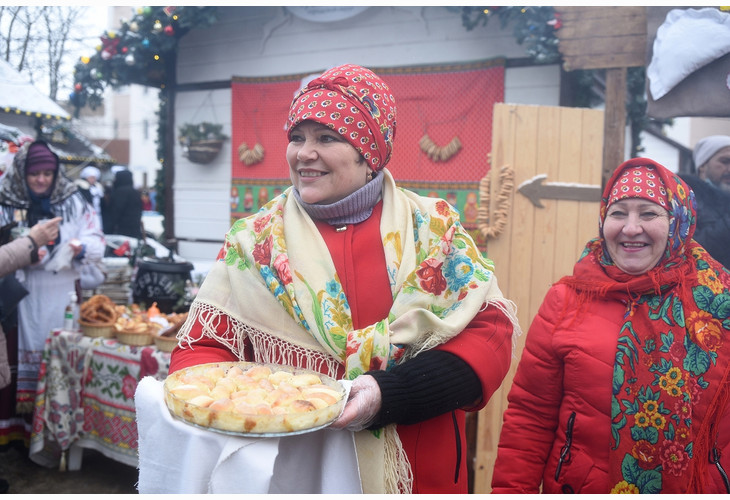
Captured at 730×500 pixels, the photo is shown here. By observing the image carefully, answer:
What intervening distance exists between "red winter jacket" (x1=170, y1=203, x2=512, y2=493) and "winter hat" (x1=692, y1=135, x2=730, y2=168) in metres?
2.35

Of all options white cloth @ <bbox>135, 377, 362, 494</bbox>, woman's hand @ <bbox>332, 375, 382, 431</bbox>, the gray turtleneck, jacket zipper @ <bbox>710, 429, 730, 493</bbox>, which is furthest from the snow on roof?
jacket zipper @ <bbox>710, 429, 730, 493</bbox>

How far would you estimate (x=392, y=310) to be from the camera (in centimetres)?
161

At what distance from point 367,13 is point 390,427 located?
17.3ft

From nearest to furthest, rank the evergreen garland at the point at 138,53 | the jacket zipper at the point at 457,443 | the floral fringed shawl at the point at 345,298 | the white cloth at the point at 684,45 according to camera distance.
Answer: the floral fringed shawl at the point at 345,298 → the jacket zipper at the point at 457,443 → the white cloth at the point at 684,45 → the evergreen garland at the point at 138,53

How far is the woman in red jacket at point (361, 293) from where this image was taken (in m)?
1.57

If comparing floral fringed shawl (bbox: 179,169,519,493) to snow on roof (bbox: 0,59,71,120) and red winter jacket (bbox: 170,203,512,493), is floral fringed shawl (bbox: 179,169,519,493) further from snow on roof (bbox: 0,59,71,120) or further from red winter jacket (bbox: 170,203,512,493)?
snow on roof (bbox: 0,59,71,120)

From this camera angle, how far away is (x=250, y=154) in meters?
6.69

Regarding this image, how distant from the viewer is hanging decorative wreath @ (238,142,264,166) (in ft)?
21.8

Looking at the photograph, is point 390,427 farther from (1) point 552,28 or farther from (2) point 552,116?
(1) point 552,28

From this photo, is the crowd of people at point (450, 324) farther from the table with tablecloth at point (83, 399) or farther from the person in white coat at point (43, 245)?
the person in white coat at point (43, 245)

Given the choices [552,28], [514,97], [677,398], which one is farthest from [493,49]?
[677,398]

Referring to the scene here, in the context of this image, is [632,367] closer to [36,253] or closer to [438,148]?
[36,253]

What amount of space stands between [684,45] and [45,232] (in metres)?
3.92

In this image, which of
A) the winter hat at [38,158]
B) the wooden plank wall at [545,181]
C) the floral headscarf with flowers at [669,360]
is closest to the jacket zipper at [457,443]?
the floral headscarf with flowers at [669,360]
